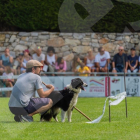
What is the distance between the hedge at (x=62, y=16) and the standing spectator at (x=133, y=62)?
1.91 meters

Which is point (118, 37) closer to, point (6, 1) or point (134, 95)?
point (134, 95)

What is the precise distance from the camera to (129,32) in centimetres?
2219

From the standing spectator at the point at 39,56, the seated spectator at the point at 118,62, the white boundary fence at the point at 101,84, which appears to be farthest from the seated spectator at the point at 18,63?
the seated spectator at the point at 118,62

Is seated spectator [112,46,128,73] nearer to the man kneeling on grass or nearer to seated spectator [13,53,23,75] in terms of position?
seated spectator [13,53,23,75]

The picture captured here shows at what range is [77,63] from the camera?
65.5ft

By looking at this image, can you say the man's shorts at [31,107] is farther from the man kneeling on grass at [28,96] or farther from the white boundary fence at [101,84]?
the white boundary fence at [101,84]

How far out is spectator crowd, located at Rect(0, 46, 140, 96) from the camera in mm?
19577

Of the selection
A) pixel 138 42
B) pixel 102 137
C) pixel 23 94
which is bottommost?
pixel 102 137

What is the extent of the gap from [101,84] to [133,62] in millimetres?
1976

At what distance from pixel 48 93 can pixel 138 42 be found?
12697mm

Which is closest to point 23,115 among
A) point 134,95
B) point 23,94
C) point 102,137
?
point 23,94

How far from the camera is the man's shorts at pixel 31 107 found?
1041cm

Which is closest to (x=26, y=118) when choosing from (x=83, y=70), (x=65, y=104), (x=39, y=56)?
(x=65, y=104)

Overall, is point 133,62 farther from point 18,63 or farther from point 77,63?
point 18,63
